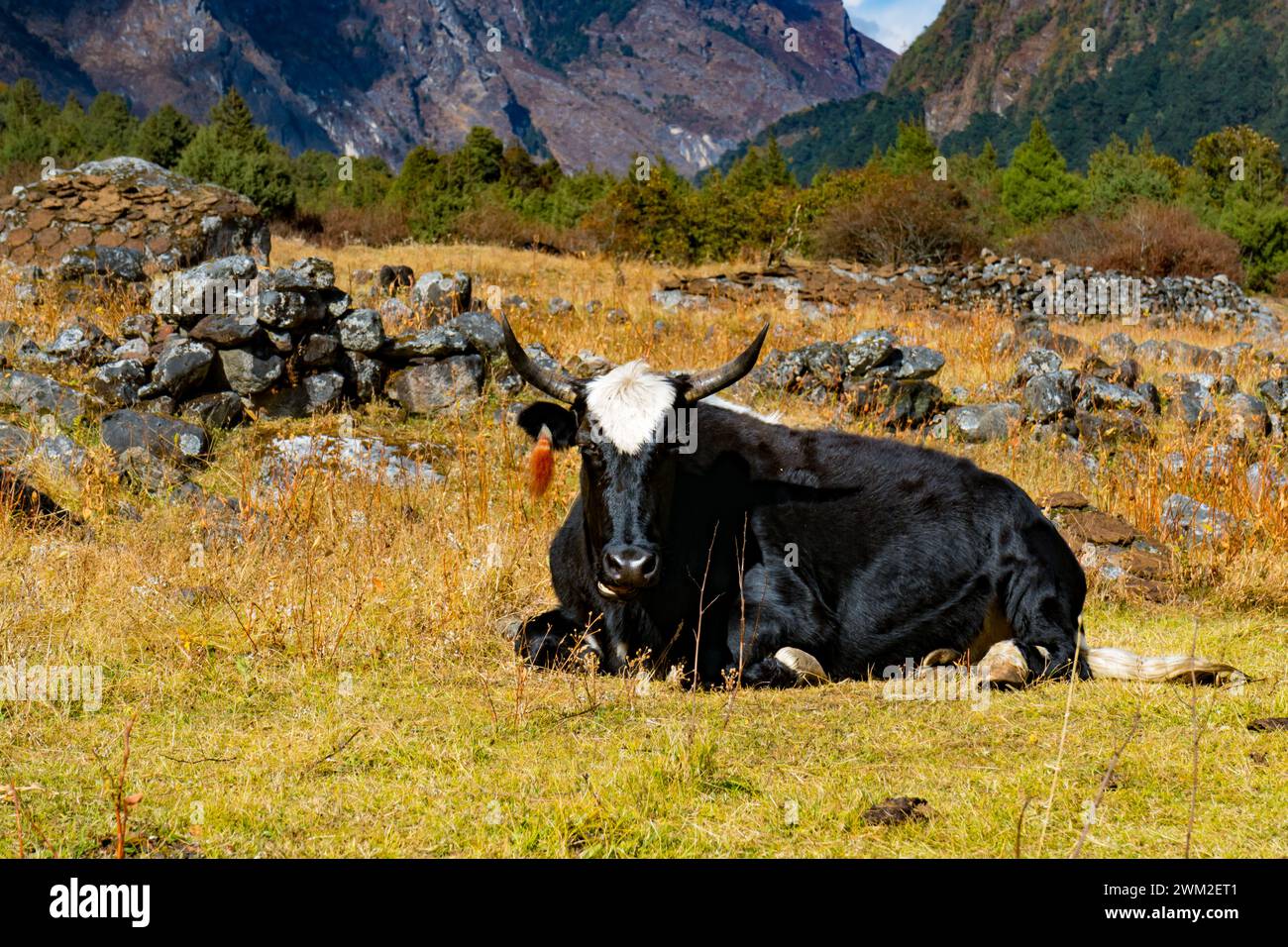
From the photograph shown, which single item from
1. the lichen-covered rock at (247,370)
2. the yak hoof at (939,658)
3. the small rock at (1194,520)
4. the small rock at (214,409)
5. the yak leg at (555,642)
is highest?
the lichen-covered rock at (247,370)

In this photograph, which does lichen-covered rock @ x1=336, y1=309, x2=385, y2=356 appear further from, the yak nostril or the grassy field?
the yak nostril

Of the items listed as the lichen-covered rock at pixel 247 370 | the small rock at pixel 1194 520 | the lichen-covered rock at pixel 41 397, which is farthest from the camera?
the lichen-covered rock at pixel 247 370

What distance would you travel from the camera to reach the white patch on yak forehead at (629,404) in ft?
16.8

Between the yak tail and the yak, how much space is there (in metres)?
0.01

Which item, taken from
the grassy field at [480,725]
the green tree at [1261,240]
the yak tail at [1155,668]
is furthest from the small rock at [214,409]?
the green tree at [1261,240]

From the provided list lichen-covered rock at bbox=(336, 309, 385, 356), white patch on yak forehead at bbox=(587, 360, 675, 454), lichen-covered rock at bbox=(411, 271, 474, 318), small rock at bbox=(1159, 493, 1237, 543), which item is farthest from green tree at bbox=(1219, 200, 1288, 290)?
white patch on yak forehead at bbox=(587, 360, 675, 454)

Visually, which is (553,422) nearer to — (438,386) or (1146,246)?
(438,386)

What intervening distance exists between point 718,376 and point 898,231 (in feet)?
72.9

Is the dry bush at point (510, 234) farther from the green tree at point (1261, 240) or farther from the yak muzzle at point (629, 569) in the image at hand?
the green tree at point (1261, 240)

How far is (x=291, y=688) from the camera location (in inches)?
187

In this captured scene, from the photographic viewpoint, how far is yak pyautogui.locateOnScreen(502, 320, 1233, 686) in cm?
521

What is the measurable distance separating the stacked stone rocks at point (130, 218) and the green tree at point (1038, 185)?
104 feet

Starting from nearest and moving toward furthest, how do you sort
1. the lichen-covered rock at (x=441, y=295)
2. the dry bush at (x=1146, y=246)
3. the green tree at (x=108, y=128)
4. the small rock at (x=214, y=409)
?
the small rock at (x=214, y=409) → the lichen-covered rock at (x=441, y=295) → the dry bush at (x=1146, y=246) → the green tree at (x=108, y=128)
